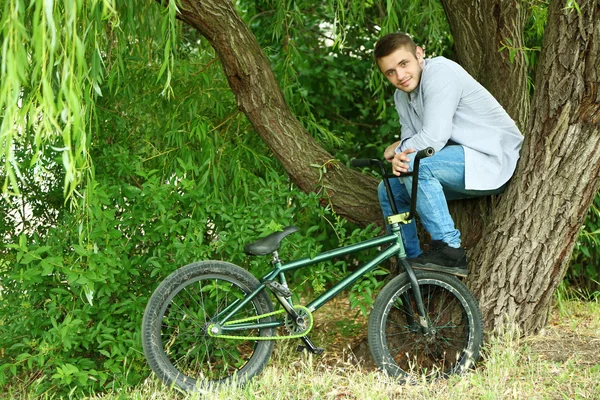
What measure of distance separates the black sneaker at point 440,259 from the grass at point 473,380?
1.63ft

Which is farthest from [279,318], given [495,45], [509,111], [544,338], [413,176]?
[495,45]

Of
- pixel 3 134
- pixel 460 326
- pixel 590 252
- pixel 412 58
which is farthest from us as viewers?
pixel 590 252

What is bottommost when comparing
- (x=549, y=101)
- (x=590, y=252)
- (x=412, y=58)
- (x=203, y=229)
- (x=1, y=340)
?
(x=590, y=252)

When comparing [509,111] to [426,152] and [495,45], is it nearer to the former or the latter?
[495,45]

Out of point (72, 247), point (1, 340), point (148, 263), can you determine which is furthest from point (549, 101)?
point (1, 340)

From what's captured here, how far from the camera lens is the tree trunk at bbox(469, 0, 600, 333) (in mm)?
3996

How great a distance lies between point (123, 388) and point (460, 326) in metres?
1.75

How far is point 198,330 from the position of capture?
4203 millimetres

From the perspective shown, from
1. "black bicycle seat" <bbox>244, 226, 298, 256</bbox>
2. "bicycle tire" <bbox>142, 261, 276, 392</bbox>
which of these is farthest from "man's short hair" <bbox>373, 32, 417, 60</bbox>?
"bicycle tire" <bbox>142, 261, 276, 392</bbox>

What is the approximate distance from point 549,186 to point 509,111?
607 millimetres

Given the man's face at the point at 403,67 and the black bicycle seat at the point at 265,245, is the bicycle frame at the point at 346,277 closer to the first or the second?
the black bicycle seat at the point at 265,245

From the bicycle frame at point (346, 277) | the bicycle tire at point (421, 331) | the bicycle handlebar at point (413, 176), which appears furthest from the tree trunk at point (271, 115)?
the bicycle tire at point (421, 331)

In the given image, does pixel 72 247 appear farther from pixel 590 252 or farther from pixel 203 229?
pixel 590 252

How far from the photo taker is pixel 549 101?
13.5 ft
